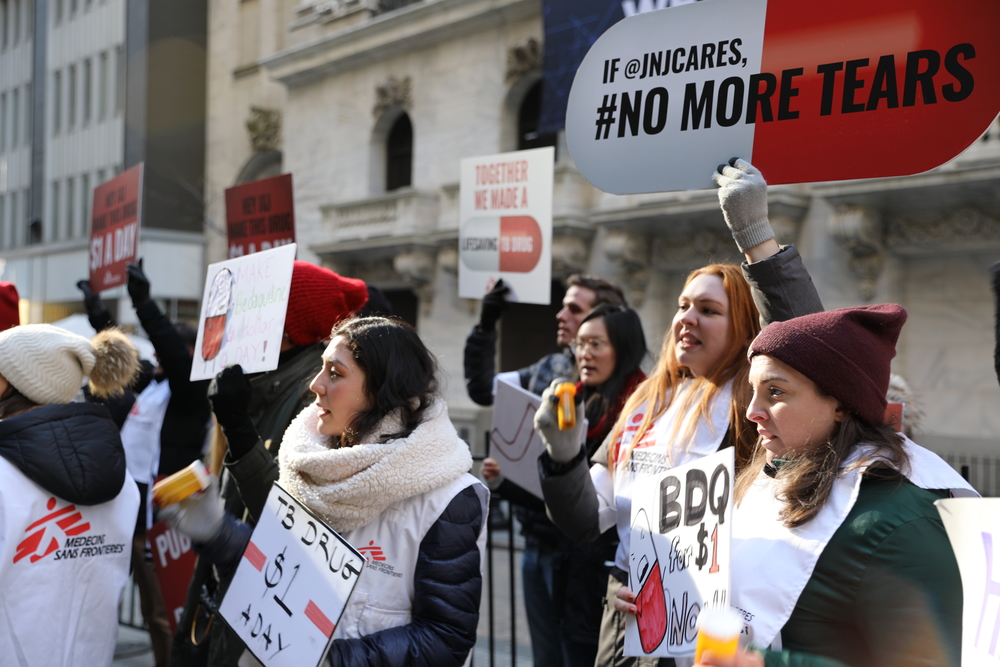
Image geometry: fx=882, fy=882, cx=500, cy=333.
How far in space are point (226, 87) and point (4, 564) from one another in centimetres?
2030

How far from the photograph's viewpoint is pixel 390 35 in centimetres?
1614

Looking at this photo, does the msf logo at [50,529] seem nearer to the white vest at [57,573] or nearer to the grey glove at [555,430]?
the white vest at [57,573]

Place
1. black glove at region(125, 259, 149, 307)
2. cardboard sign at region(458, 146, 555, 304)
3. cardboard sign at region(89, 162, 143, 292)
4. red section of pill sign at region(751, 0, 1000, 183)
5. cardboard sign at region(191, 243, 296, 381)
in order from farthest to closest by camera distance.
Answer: cardboard sign at region(89, 162, 143, 292) → cardboard sign at region(458, 146, 555, 304) → black glove at region(125, 259, 149, 307) → cardboard sign at region(191, 243, 296, 381) → red section of pill sign at region(751, 0, 1000, 183)

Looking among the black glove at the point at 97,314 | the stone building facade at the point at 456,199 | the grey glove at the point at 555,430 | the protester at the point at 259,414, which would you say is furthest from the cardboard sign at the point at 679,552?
the stone building facade at the point at 456,199

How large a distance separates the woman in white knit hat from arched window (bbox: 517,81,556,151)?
12.2 meters

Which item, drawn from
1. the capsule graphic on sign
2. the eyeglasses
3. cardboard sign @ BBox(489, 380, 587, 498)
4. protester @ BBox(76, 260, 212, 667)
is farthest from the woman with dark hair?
protester @ BBox(76, 260, 212, 667)

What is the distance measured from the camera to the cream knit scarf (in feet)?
7.07

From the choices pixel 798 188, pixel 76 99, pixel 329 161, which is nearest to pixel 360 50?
pixel 329 161

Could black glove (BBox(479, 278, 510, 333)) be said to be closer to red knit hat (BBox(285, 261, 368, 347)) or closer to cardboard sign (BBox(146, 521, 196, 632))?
red knit hat (BBox(285, 261, 368, 347))

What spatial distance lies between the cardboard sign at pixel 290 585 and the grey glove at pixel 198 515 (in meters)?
0.11

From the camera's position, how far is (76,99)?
24234 mm

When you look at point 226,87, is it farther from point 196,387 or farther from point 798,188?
point 196,387

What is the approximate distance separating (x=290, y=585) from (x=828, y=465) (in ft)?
4.16

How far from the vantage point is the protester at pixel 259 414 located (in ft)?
8.19
